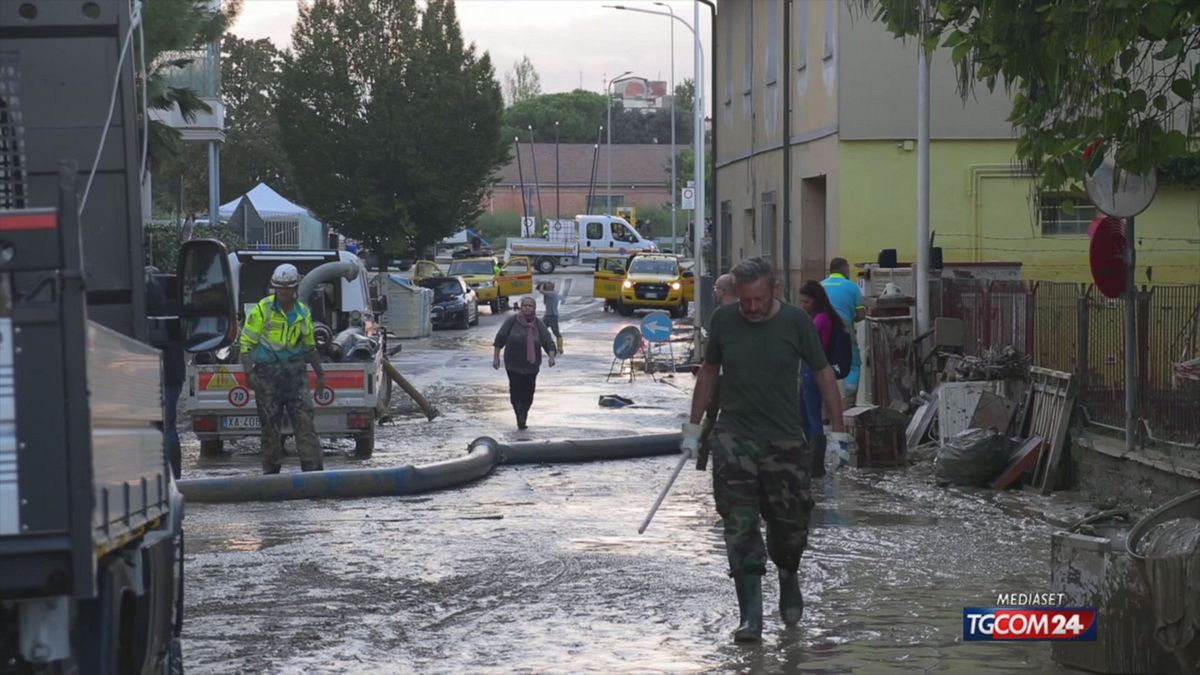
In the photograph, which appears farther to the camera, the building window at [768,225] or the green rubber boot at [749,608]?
the building window at [768,225]

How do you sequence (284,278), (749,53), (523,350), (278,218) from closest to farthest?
(284,278), (523,350), (749,53), (278,218)

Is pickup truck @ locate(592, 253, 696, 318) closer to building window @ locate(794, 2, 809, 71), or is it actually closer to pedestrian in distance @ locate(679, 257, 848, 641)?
building window @ locate(794, 2, 809, 71)

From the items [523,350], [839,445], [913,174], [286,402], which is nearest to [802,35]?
[913,174]

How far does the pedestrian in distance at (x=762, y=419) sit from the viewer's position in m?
8.55

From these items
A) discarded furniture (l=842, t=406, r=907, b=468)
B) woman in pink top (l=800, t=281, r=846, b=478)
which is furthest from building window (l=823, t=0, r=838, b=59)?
woman in pink top (l=800, t=281, r=846, b=478)

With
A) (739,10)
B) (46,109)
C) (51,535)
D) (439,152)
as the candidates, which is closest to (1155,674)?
(51,535)

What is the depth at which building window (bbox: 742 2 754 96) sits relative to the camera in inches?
1396

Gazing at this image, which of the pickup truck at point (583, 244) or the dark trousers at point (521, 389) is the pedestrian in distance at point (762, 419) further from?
the pickup truck at point (583, 244)

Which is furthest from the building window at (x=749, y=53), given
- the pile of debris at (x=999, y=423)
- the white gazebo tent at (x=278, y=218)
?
the pile of debris at (x=999, y=423)

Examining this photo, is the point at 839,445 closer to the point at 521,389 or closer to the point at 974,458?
the point at 974,458

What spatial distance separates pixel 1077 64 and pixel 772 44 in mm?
24146

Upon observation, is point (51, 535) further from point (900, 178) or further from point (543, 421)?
point (900, 178)

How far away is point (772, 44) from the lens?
3275cm

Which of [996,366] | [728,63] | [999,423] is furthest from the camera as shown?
[728,63]
